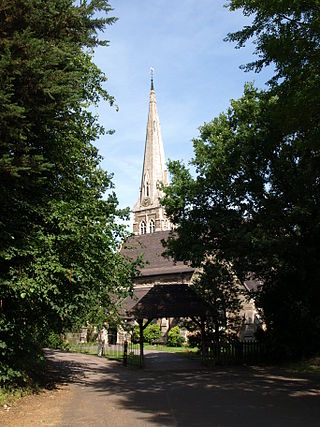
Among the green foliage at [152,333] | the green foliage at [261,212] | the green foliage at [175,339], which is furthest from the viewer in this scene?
the green foliage at [152,333]

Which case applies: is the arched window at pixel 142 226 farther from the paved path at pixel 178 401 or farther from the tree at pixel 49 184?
the tree at pixel 49 184

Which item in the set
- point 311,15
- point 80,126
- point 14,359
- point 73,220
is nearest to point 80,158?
point 80,126

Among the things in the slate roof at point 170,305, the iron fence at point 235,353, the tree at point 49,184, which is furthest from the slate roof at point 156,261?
the tree at point 49,184

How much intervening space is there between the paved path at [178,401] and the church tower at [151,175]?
55958mm

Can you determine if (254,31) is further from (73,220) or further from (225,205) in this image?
(225,205)

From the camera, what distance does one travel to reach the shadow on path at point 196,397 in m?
9.97

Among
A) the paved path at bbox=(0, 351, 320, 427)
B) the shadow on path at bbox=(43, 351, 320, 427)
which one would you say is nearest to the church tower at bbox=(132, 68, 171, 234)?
the shadow on path at bbox=(43, 351, 320, 427)

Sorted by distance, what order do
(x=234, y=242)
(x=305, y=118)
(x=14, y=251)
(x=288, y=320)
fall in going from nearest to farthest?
(x=14, y=251), (x=305, y=118), (x=234, y=242), (x=288, y=320)

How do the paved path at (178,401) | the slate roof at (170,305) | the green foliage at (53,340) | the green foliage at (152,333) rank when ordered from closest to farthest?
1. the paved path at (178,401)
2. the green foliage at (53,340)
3. the slate roof at (170,305)
4. the green foliage at (152,333)

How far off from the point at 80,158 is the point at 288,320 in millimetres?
15547

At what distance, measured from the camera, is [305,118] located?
1177 centimetres

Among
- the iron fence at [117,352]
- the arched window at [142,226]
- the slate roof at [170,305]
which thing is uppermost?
the arched window at [142,226]

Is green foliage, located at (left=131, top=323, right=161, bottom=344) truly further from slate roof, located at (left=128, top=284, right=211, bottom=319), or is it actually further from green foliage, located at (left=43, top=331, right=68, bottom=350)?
green foliage, located at (left=43, top=331, right=68, bottom=350)

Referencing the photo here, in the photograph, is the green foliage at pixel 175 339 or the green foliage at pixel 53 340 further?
the green foliage at pixel 175 339
